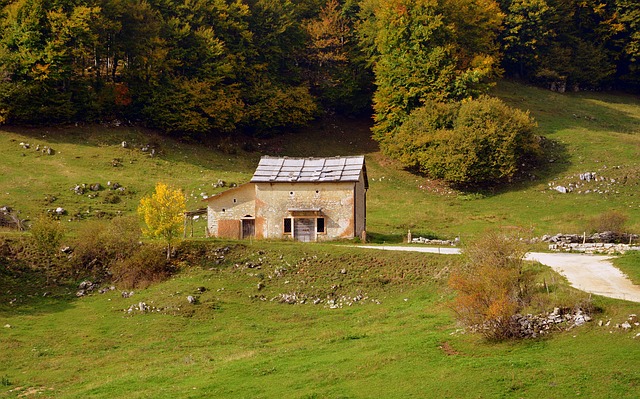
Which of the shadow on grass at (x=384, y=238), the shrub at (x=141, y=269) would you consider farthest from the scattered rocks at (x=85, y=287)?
the shadow on grass at (x=384, y=238)

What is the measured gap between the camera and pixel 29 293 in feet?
144

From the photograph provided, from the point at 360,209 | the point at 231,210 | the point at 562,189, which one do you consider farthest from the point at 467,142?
the point at 231,210

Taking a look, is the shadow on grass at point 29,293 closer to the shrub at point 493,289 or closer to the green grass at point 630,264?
the shrub at point 493,289

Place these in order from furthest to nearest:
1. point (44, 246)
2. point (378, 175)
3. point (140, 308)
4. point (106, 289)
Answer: point (378, 175)
point (44, 246)
point (106, 289)
point (140, 308)

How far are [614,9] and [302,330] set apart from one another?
74983 millimetres

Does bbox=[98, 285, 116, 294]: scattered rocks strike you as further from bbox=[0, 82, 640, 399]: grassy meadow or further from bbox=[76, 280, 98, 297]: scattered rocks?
bbox=[76, 280, 98, 297]: scattered rocks

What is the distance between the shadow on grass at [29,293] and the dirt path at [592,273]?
2075 centimetres

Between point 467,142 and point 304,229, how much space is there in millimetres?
20494

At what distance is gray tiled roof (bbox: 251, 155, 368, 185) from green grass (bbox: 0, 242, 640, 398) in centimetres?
559

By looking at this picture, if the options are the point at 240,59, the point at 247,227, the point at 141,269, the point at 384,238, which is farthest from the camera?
the point at 240,59

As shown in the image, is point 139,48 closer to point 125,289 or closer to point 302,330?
point 125,289

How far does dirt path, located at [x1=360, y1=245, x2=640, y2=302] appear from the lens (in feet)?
108

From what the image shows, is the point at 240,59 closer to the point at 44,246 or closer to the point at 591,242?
the point at 44,246

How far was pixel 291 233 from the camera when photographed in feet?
170
